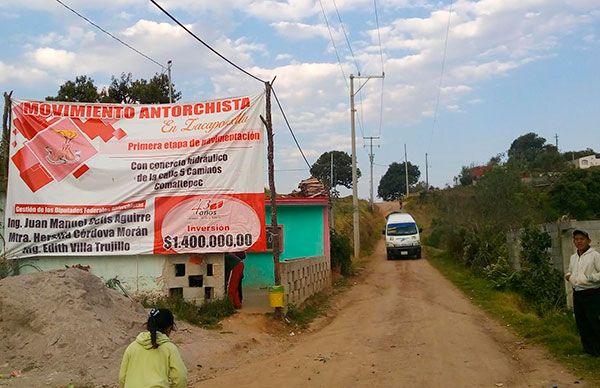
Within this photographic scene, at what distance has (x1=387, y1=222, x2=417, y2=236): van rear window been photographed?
3100 centimetres

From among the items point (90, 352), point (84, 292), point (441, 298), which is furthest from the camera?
point (441, 298)

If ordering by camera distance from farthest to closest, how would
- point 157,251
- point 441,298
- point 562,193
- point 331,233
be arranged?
point 562,193
point 331,233
point 441,298
point 157,251

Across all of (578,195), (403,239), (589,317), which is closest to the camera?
(589,317)

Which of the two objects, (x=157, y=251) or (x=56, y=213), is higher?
(x=56, y=213)

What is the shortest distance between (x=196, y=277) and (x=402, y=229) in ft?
64.7

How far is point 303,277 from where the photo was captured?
49.8 ft

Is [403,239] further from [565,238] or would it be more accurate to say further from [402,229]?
[565,238]

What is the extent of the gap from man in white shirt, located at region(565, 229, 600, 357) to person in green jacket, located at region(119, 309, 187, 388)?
6342mm

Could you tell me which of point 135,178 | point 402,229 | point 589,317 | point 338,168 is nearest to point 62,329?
point 135,178

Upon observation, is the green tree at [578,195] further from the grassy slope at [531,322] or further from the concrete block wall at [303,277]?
the concrete block wall at [303,277]

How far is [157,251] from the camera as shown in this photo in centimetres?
1308

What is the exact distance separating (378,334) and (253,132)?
17.0 feet

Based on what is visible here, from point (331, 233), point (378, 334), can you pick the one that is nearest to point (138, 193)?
point (378, 334)

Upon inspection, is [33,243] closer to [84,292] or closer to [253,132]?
[84,292]
